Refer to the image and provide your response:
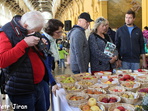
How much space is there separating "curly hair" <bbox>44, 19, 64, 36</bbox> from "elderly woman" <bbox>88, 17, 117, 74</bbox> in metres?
0.94

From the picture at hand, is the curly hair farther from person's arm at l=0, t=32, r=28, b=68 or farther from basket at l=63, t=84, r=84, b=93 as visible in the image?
person's arm at l=0, t=32, r=28, b=68

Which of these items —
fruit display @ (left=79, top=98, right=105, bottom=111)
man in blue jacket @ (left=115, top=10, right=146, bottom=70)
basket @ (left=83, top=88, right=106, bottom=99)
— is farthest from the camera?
man in blue jacket @ (left=115, top=10, right=146, bottom=70)

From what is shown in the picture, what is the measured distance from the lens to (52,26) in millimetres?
2510

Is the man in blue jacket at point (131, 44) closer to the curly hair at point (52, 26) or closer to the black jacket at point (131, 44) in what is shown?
the black jacket at point (131, 44)

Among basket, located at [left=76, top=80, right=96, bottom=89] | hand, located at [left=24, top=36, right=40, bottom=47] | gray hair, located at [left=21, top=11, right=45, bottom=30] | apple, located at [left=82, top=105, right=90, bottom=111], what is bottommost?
apple, located at [left=82, top=105, right=90, bottom=111]

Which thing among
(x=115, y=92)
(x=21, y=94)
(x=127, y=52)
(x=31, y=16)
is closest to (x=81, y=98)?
(x=115, y=92)

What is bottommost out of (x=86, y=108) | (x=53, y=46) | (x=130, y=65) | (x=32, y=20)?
(x=86, y=108)

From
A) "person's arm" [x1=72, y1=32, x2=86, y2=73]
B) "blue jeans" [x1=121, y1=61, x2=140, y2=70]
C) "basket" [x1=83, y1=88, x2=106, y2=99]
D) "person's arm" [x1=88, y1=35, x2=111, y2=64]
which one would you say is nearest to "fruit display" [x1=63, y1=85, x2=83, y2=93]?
"basket" [x1=83, y1=88, x2=106, y2=99]

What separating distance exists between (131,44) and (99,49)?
745 millimetres

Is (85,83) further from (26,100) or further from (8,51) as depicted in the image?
(8,51)

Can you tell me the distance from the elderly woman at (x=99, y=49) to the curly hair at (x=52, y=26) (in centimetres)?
94

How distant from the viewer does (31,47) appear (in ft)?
6.22

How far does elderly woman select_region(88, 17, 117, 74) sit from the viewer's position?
3.27 metres

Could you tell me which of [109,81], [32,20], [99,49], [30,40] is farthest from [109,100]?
[99,49]
